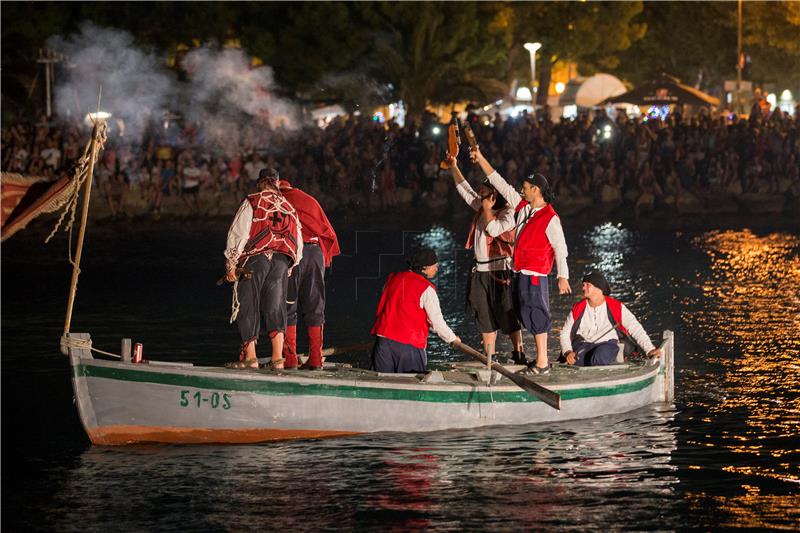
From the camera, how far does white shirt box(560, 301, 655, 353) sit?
14.0m

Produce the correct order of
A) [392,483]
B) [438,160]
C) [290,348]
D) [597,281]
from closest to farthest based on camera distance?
[392,483], [290,348], [597,281], [438,160]

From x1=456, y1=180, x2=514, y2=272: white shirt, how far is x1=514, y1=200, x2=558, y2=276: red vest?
15cm

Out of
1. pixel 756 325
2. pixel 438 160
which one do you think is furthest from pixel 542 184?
pixel 438 160

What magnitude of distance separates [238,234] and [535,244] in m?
2.55

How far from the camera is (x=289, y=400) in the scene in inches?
494

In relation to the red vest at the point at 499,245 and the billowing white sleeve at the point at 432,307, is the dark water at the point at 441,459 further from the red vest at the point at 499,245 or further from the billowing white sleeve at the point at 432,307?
the red vest at the point at 499,245

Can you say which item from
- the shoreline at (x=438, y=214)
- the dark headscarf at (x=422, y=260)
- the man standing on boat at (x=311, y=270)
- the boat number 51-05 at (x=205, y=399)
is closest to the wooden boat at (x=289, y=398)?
the boat number 51-05 at (x=205, y=399)

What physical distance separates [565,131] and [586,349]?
835 inches

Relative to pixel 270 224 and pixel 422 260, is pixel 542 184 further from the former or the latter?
pixel 270 224

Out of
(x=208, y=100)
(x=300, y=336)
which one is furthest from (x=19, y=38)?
(x=300, y=336)

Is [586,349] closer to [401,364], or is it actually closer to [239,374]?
[401,364]

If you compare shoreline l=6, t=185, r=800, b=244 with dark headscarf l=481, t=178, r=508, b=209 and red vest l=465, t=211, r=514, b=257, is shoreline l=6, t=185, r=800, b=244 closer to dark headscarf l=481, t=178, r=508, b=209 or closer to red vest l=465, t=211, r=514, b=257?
red vest l=465, t=211, r=514, b=257

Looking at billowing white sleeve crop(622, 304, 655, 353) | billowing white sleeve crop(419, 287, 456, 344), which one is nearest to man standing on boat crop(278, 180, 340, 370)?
billowing white sleeve crop(419, 287, 456, 344)

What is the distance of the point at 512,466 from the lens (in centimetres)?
1226
